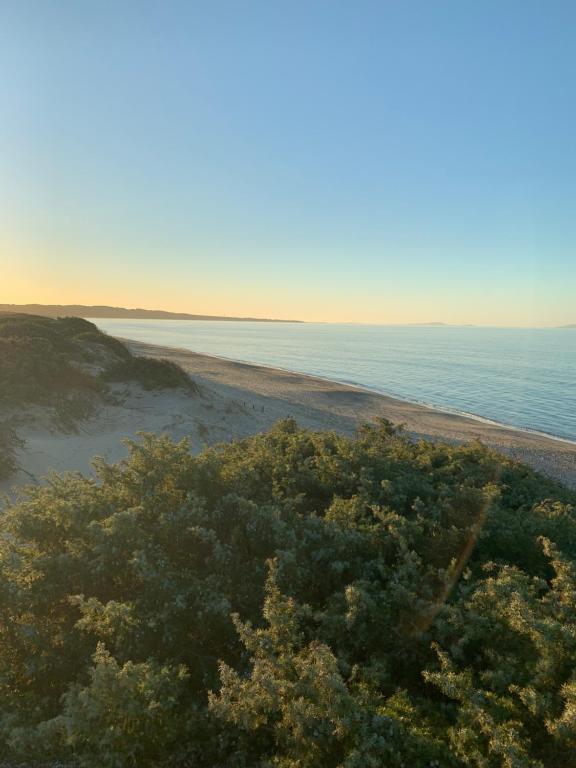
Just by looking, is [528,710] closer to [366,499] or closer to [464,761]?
[464,761]

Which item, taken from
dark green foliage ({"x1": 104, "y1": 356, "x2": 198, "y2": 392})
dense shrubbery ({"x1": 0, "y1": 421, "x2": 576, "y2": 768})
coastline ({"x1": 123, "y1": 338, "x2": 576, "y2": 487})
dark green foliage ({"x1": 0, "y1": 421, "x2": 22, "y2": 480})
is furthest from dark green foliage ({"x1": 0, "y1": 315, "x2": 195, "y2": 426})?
dense shrubbery ({"x1": 0, "y1": 421, "x2": 576, "y2": 768})

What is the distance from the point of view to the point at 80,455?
13945 millimetres

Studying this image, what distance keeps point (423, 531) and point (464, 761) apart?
9.77 ft

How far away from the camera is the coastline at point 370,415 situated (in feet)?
77.4

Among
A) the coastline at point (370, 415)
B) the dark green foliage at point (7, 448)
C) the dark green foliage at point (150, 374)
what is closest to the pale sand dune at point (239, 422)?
the coastline at point (370, 415)

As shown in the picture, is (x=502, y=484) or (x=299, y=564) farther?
(x=502, y=484)

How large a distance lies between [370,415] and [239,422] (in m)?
12.6

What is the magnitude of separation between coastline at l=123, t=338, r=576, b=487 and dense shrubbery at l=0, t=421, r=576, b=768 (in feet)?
46.9

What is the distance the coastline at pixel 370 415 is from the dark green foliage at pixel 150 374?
4.02 m

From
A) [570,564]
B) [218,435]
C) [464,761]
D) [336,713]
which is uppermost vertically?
[570,564]

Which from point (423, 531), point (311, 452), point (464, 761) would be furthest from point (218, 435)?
point (464, 761)

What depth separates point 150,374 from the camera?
2158 cm

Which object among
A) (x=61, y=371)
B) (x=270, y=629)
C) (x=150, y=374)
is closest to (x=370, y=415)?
(x=150, y=374)

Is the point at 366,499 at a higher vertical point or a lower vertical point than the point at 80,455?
higher
